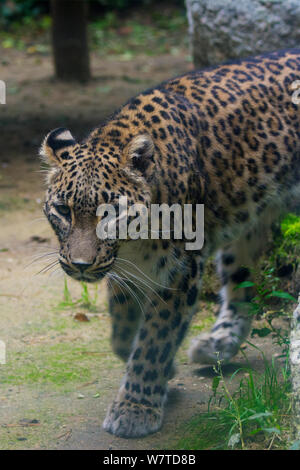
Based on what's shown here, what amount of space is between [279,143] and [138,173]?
1445 millimetres

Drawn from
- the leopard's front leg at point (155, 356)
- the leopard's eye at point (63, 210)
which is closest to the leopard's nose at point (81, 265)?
the leopard's eye at point (63, 210)

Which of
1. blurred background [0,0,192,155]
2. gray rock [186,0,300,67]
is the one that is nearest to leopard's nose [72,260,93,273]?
gray rock [186,0,300,67]

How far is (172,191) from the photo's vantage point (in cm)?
464

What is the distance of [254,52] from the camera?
25.9 ft

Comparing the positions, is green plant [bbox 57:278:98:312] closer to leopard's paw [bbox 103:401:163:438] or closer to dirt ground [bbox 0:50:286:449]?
dirt ground [bbox 0:50:286:449]

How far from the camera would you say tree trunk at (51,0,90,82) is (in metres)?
12.1

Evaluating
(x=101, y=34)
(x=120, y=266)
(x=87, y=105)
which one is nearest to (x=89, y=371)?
(x=120, y=266)

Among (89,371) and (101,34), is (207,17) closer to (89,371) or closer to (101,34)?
(89,371)

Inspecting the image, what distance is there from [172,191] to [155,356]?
1.08 meters

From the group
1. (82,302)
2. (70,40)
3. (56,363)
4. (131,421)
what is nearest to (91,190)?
(131,421)

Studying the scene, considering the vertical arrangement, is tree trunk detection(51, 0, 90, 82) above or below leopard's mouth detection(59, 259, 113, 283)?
above

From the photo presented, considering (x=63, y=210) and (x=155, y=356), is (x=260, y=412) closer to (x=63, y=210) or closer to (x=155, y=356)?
(x=155, y=356)

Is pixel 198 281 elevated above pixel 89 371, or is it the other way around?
pixel 198 281

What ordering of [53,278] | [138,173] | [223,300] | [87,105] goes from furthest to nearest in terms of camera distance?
[87,105]
[53,278]
[223,300]
[138,173]
